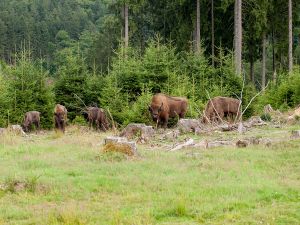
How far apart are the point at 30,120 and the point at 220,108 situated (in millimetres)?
8140

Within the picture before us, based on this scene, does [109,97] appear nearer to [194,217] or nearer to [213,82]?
[213,82]

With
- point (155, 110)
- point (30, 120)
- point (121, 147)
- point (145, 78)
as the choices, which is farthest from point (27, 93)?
point (121, 147)

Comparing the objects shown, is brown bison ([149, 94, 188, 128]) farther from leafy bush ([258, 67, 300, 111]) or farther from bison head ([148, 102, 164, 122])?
leafy bush ([258, 67, 300, 111])

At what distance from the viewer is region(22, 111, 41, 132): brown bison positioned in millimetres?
23359

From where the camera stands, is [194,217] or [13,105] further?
[13,105]

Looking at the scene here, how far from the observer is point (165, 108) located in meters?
21.6

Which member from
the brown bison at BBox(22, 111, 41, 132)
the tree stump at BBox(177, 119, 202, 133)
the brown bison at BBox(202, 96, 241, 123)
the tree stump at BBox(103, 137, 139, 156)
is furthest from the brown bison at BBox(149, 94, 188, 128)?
the tree stump at BBox(103, 137, 139, 156)

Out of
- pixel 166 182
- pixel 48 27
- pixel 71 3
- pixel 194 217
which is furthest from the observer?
pixel 71 3

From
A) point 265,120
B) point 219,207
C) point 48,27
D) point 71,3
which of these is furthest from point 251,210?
point 71,3

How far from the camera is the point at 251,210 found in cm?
866

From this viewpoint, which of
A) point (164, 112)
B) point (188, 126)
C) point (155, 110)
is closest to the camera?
point (188, 126)

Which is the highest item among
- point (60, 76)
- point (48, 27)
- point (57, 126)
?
point (48, 27)

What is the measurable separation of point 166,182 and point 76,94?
1783 cm

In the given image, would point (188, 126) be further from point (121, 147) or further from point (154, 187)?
point (154, 187)
